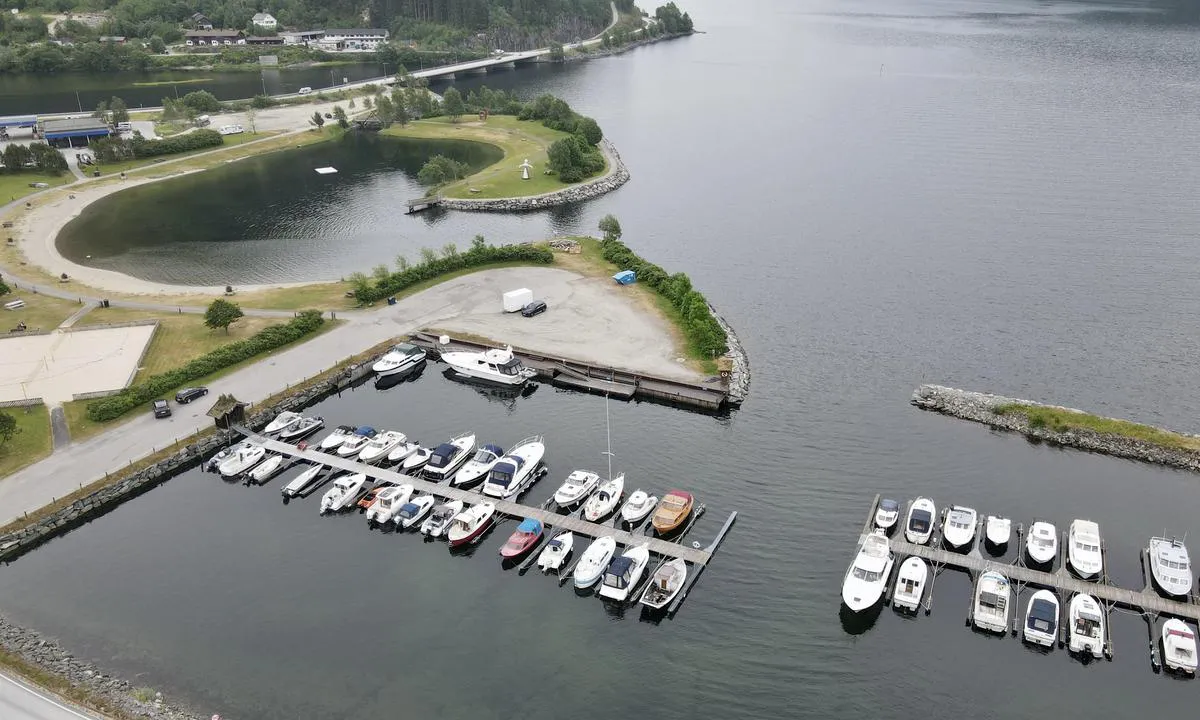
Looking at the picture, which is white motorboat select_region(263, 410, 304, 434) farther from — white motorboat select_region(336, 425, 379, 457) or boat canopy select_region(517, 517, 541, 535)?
boat canopy select_region(517, 517, 541, 535)

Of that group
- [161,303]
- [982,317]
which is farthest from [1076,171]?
[161,303]

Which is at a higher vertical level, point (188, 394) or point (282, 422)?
point (188, 394)

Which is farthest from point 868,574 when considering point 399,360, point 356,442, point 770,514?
point 399,360

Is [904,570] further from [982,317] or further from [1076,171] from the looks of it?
[1076,171]

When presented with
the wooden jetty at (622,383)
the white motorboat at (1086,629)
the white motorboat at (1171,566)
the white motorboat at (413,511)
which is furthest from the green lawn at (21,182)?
the white motorboat at (1171,566)

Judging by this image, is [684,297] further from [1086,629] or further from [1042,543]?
[1086,629]

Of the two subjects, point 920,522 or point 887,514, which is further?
point 887,514
